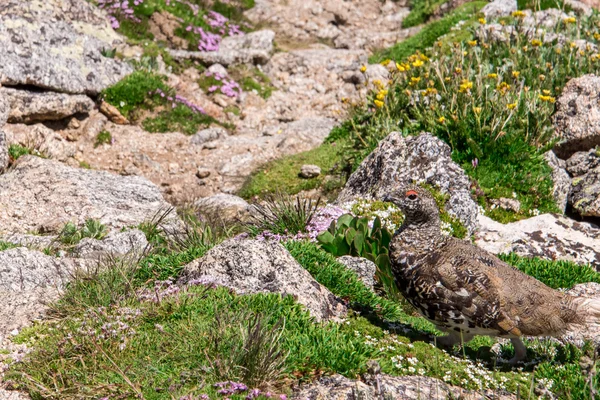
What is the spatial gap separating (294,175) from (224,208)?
238 cm

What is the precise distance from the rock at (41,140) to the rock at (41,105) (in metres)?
0.20

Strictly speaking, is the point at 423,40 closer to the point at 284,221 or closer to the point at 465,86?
the point at 465,86

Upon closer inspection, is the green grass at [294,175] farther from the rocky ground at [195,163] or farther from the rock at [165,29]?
the rock at [165,29]

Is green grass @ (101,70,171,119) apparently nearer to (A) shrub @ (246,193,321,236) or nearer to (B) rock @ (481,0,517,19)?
(A) shrub @ (246,193,321,236)

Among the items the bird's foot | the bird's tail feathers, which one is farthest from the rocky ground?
the bird's tail feathers

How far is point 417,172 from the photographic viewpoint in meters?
12.1

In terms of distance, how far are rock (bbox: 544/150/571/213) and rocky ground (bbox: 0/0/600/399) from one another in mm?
34

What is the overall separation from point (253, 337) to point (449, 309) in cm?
201

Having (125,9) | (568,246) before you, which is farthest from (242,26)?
(568,246)

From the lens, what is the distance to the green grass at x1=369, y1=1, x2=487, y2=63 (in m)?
20.3

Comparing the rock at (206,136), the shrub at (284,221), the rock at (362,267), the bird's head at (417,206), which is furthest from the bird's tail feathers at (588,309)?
the rock at (206,136)

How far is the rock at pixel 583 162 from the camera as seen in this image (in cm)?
1379

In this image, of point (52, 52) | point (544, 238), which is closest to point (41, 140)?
point (52, 52)

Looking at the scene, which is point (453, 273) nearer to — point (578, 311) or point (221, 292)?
point (578, 311)
